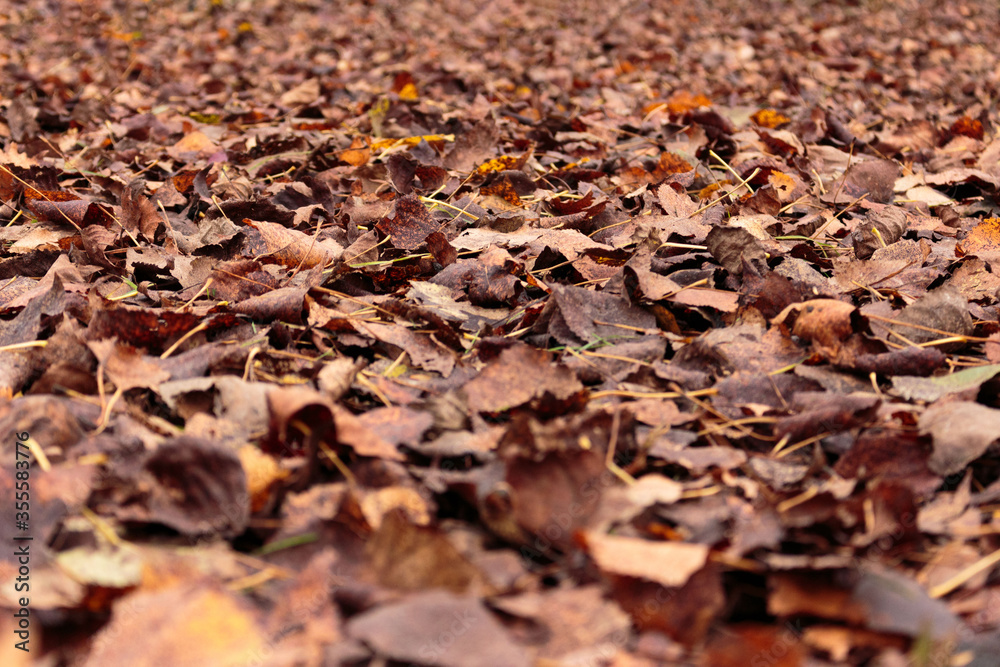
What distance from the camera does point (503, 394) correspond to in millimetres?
1220

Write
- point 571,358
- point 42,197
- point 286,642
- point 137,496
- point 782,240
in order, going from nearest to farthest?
point 286,642 → point 137,496 → point 571,358 → point 782,240 → point 42,197

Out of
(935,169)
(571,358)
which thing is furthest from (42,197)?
(935,169)

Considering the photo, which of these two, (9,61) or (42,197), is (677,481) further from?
(9,61)

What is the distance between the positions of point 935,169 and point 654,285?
1603 mm

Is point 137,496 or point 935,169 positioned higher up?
point 137,496

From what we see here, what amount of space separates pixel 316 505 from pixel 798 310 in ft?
Result: 3.06

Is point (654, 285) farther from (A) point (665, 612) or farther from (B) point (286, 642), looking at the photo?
(B) point (286, 642)

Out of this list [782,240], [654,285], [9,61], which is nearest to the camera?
[654,285]

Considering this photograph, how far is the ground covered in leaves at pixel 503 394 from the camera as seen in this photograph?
835 millimetres

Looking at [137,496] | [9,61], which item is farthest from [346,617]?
[9,61]

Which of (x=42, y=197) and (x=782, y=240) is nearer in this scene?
(x=782, y=240)

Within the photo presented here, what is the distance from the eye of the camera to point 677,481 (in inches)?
43.3

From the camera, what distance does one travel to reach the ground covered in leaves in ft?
2.74

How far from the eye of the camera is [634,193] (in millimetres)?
2076
